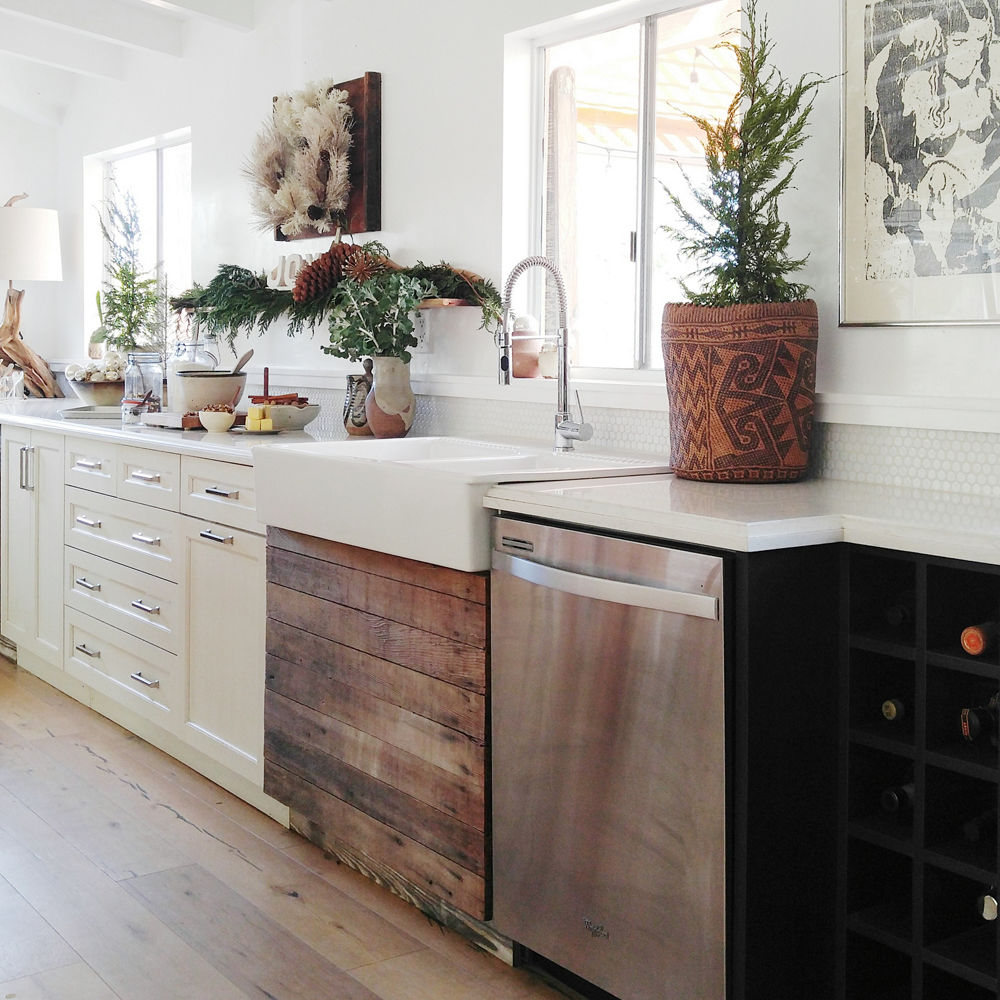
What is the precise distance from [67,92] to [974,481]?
4659 mm

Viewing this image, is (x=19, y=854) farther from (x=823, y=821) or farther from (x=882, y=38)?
(x=882, y=38)

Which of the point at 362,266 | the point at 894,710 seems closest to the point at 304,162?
the point at 362,266

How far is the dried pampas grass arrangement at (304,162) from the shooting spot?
355 cm

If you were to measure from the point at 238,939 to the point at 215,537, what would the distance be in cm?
106

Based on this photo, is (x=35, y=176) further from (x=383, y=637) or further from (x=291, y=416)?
(x=383, y=637)

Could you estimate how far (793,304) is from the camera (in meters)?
2.14

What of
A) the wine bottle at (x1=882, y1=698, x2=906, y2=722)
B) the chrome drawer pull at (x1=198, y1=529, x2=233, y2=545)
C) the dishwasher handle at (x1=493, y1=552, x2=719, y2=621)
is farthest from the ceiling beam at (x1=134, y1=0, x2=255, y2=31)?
the wine bottle at (x1=882, y1=698, x2=906, y2=722)

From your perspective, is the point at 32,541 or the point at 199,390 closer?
the point at 199,390

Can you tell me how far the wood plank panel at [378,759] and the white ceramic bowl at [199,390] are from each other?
4.26ft

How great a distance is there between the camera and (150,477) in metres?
3.32

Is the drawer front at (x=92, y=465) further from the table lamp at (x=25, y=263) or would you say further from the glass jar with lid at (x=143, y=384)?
the table lamp at (x=25, y=263)

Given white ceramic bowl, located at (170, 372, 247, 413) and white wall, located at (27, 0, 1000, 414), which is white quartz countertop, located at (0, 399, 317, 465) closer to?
white ceramic bowl, located at (170, 372, 247, 413)

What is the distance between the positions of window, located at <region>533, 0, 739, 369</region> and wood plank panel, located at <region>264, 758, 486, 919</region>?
123cm

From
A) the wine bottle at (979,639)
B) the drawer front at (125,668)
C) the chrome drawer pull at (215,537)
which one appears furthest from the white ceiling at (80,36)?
the wine bottle at (979,639)
